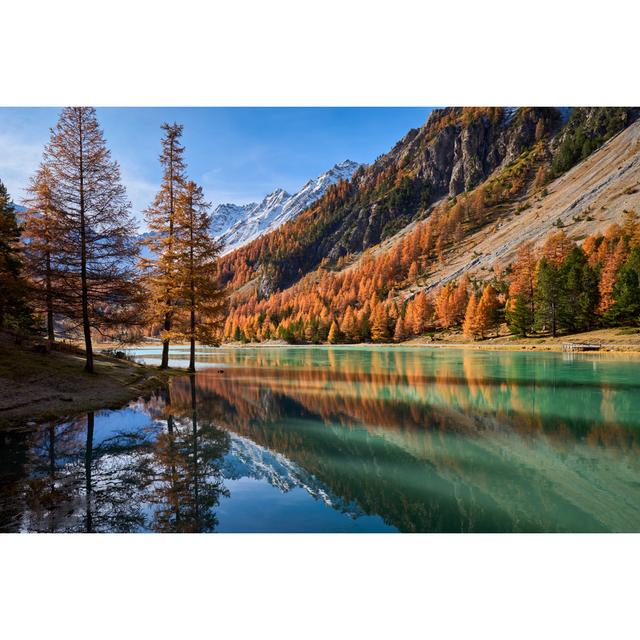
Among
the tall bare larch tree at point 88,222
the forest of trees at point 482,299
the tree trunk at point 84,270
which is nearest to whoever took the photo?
the tall bare larch tree at point 88,222

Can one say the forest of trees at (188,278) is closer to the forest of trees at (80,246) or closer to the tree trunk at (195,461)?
the forest of trees at (80,246)

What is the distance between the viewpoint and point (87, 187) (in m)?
20.5

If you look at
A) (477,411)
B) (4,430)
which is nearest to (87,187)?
(4,430)

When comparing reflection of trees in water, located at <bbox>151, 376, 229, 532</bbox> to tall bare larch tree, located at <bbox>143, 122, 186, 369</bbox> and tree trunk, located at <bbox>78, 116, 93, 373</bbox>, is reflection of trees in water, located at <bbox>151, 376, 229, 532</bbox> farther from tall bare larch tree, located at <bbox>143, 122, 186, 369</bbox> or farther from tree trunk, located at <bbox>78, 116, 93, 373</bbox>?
tall bare larch tree, located at <bbox>143, 122, 186, 369</bbox>

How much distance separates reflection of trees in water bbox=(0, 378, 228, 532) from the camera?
21.9 feet

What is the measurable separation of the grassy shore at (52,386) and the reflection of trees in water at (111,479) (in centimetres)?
191

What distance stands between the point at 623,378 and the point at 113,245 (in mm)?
30366

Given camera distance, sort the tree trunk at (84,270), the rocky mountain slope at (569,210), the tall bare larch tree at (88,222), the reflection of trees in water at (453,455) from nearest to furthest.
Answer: the reflection of trees in water at (453,455)
the tall bare larch tree at (88,222)
the tree trunk at (84,270)
the rocky mountain slope at (569,210)

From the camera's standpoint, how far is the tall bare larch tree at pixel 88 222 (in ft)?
66.3

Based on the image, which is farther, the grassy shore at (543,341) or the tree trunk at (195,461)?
the grassy shore at (543,341)

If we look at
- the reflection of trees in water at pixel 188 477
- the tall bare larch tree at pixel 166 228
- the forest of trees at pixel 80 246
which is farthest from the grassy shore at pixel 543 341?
the forest of trees at pixel 80 246

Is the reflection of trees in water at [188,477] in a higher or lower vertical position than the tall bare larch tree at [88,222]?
lower

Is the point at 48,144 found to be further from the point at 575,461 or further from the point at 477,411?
the point at 575,461

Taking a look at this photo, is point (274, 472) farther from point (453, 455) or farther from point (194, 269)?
point (194, 269)
